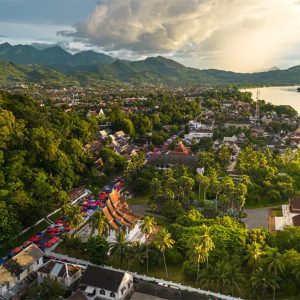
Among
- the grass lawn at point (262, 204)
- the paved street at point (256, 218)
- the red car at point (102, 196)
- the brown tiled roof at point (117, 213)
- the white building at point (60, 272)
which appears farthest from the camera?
the red car at point (102, 196)

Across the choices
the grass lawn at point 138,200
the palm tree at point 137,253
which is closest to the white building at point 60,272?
the palm tree at point 137,253

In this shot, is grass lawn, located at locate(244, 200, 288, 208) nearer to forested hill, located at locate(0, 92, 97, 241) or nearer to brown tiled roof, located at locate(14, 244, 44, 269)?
forested hill, located at locate(0, 92, 97, 241)

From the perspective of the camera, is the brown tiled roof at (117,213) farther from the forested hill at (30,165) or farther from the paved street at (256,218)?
the paved street at (256,218)

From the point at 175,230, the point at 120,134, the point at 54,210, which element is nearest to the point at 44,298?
the point at 175,230

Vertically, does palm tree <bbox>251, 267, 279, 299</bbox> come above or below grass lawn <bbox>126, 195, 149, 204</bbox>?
above

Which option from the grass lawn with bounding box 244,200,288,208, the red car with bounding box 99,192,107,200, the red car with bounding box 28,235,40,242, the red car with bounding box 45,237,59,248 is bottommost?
the grass lawn with bounding box 244,200,288,208

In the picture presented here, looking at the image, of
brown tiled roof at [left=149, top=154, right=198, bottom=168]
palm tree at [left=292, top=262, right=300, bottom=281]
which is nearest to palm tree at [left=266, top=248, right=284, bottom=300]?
palm tree at [left=292, top=262, right=300, bottom=281]
